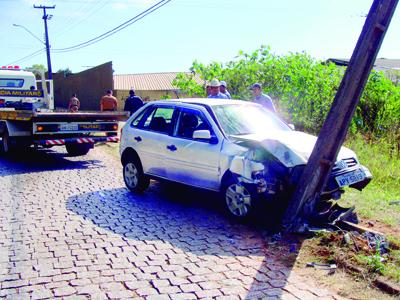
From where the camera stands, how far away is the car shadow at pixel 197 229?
4.69 metres

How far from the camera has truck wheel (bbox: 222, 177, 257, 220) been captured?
5.99 meters

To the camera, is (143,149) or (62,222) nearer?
(62,222)

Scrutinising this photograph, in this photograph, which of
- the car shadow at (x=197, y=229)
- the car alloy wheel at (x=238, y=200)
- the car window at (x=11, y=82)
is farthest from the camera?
the car window at (x=11, y=82)

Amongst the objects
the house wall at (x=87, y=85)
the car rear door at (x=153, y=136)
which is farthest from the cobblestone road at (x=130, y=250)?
the house wall at (x=87, y=85)

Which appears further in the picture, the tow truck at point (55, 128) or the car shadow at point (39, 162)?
the tow truck at point (55, 128)

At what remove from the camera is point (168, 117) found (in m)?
7.73

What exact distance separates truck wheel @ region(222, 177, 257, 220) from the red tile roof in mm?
39259

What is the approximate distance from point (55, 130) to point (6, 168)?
150cm

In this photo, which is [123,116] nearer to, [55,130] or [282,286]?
[55,130]

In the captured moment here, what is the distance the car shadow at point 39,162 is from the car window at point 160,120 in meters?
3.78

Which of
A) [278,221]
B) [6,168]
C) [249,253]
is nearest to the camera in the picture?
[249,253]

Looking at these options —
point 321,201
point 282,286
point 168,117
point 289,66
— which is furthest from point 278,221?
point 289,66

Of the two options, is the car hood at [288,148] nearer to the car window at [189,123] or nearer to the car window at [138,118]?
the car window at [189,123]

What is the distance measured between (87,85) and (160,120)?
81.4ft
